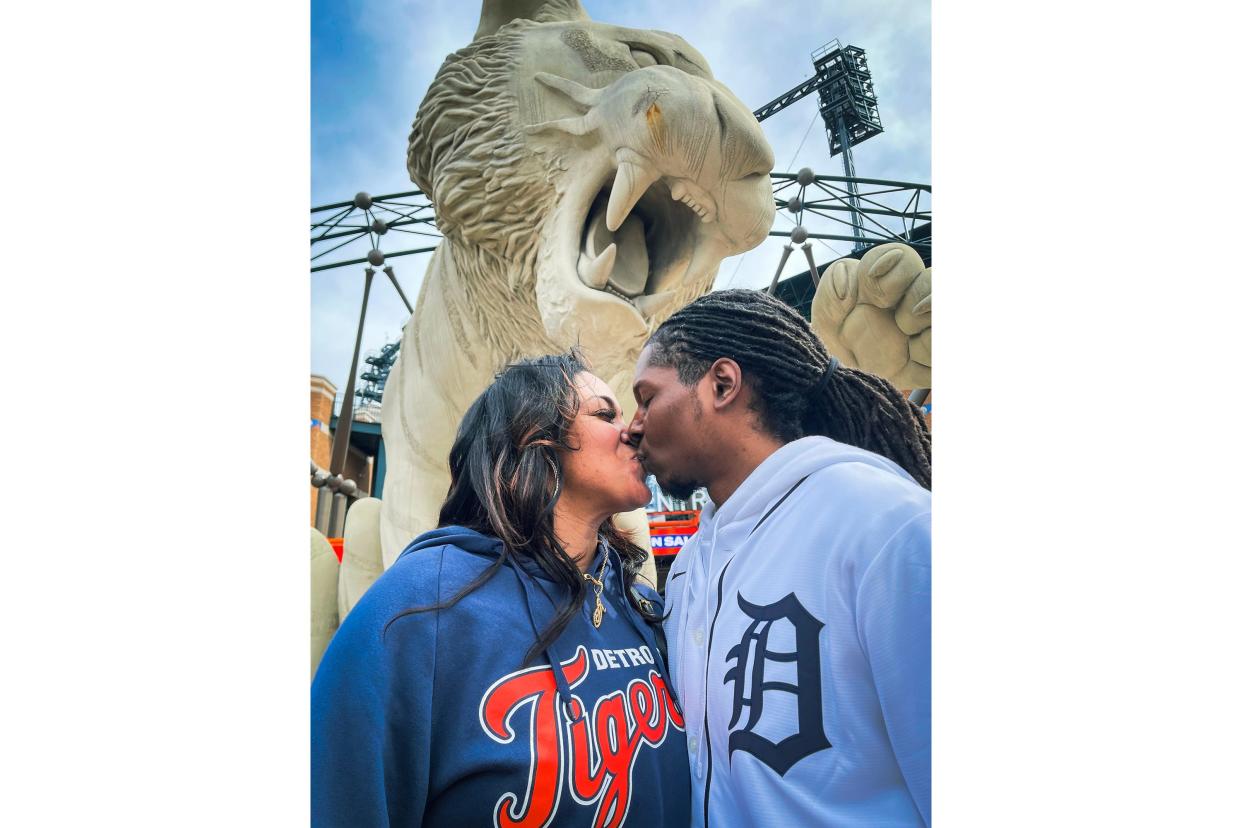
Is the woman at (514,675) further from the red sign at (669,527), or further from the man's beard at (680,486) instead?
the red sign at (669,527)

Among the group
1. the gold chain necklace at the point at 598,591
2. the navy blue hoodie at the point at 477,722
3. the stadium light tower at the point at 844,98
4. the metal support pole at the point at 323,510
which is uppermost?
the stadium light tower at the point at 844,98

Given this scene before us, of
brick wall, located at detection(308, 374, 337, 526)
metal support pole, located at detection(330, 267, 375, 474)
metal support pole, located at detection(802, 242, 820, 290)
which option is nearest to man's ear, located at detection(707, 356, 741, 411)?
metal support pole, located at detection(802, 242, 820, 290)

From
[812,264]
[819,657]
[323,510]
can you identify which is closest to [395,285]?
[323,510]

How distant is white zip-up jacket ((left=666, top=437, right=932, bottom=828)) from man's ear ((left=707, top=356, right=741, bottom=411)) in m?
0.07

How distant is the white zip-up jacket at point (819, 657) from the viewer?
0.64 metres

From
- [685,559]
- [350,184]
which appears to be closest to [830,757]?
[685,559]

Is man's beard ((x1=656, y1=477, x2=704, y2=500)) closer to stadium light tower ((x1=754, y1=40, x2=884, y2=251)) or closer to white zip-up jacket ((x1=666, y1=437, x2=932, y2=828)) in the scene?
white zip-up jacket ((x1=666, y1=437, x2=932, y2=828))

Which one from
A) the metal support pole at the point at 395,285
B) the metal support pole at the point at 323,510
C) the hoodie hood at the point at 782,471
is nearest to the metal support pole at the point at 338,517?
the metal support pole at the point at 323,510

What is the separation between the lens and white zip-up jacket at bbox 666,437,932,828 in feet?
2.08

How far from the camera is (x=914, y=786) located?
25.0 inches

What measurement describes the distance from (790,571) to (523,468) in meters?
0.32

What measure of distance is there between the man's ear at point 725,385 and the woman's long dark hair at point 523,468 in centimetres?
18

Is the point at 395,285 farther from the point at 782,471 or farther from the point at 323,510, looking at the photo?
the point at 782,471
